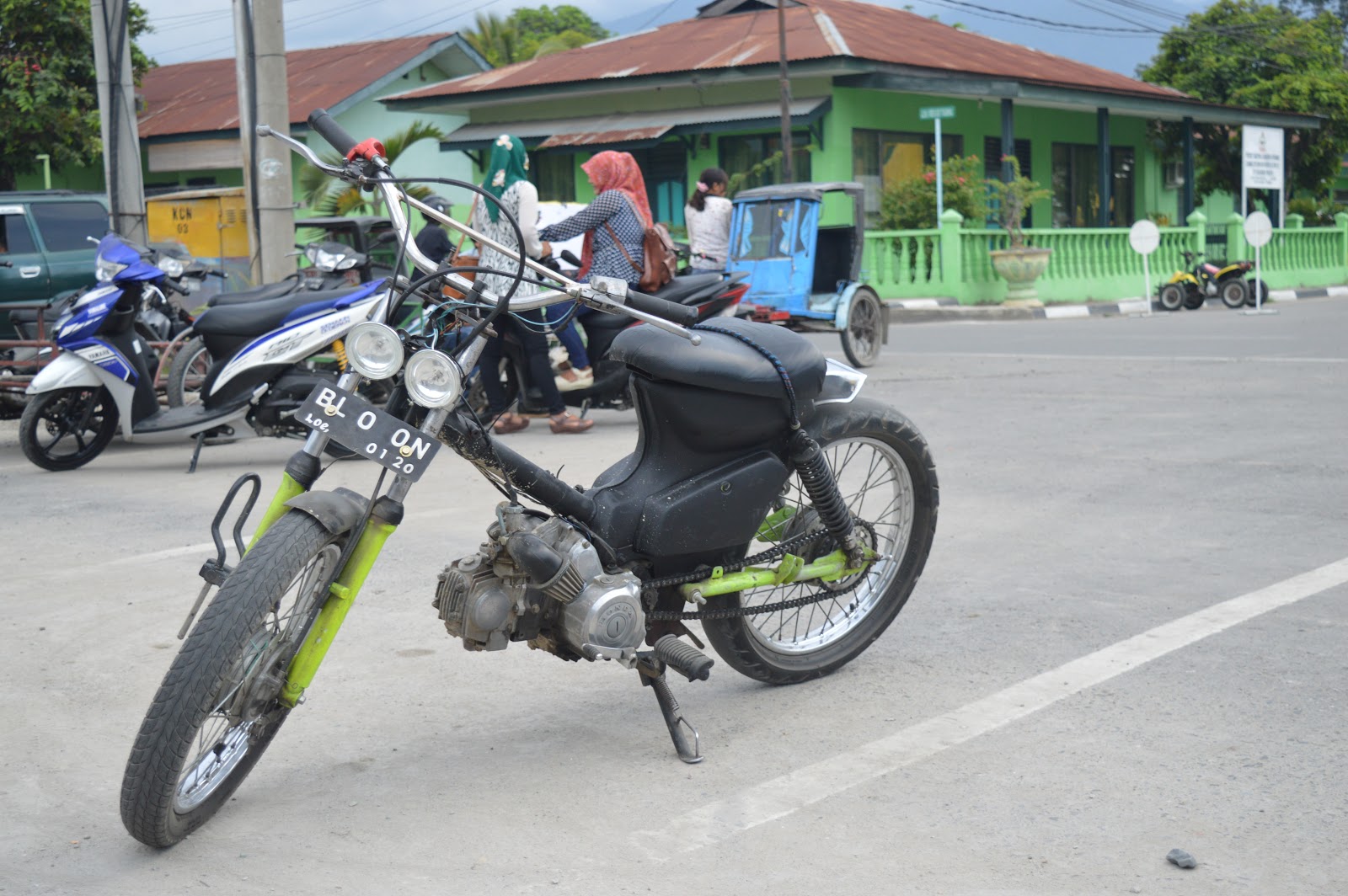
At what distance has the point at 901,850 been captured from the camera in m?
3.23

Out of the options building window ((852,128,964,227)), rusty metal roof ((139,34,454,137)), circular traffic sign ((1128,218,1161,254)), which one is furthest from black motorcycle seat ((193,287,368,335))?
rusty metal roof ((139,34,454,137))

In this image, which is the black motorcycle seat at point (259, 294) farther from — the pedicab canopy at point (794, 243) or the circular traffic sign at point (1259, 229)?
the circular traffic sign at point (1259, 229)

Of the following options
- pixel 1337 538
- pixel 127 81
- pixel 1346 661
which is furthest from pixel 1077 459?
pixel 127 81

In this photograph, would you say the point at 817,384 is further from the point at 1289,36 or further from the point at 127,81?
the point at 1289,36

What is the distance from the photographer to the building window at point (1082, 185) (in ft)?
106

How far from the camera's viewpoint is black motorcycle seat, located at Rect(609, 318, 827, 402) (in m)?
3.90

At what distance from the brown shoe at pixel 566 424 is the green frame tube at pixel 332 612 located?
6.03m

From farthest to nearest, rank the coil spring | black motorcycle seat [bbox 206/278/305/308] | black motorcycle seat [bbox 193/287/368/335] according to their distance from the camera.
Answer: black motorcycle seat [bbox 206/278/305/308]
black motorcycle seat [bbox 193/287/368/335]
the coil spring

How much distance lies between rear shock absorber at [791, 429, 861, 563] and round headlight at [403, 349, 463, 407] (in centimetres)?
108

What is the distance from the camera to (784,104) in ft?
80.6

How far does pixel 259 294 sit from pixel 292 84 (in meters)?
27.9

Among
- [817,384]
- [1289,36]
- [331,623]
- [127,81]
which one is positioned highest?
[1289,36]

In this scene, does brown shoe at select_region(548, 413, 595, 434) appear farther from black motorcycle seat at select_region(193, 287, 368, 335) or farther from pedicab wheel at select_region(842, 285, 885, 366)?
pedicab wheel at select_region(842, 285, 885, 366)

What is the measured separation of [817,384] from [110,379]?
5.57 metres
